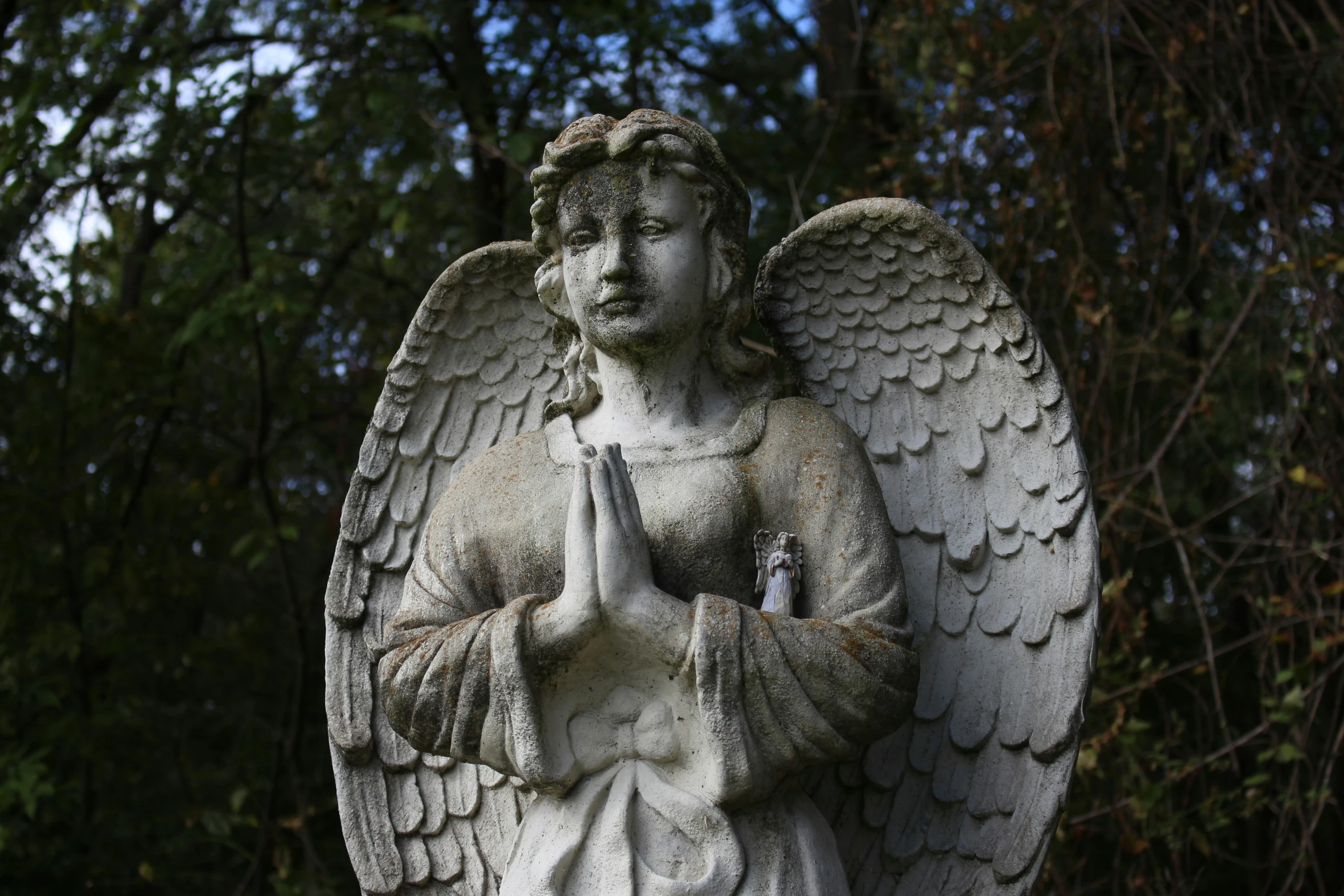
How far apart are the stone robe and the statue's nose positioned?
346 mm

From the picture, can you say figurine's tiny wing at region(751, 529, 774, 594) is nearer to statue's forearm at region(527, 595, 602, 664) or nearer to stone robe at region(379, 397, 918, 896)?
stone robe at region(379, 397, 918, 896)

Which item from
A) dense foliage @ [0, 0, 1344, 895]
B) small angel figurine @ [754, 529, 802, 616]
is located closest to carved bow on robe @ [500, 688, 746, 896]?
small angel figurine @ [754, 529, 802, 616]

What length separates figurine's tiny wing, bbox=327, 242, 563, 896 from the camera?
329cm

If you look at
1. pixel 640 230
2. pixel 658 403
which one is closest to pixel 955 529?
pixel 658 403

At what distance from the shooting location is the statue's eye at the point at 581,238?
2.98 metres

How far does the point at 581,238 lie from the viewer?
2988 mm

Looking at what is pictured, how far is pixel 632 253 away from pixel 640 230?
0.18ft

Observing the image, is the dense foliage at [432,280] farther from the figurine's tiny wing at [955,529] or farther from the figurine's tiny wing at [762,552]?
the figurine's tiny wing at [762,552]

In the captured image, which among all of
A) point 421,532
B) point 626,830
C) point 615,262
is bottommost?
point 626,830

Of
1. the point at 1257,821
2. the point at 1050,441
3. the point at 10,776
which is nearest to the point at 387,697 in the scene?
the point at 1050,441

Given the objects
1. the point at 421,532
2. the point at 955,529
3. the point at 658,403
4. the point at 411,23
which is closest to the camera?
the point at 658,403

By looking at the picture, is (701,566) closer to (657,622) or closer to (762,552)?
(762,552)

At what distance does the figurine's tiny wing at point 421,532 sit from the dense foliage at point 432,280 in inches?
80.6

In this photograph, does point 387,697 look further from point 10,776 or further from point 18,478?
point 18,478
